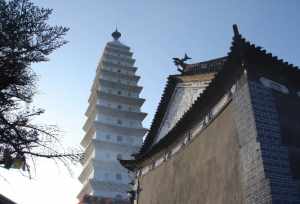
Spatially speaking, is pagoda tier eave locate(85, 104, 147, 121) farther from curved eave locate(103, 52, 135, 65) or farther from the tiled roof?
the tiled roof

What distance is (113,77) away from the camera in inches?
2030

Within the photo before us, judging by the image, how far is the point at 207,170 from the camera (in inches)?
352

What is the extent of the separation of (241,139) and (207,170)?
1.67 metres

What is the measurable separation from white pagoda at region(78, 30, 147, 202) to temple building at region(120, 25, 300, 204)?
95.6 feet

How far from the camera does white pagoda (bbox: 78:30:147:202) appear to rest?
41.0 meters

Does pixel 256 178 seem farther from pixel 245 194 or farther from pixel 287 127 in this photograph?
pixel 287 127

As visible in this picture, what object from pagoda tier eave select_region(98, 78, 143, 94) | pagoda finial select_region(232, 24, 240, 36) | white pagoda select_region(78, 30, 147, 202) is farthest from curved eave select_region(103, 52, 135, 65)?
pagoda finial select_region(232, 24, 240, 36)

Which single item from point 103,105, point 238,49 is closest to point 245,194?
point 238,49

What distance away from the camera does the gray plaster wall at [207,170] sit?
791 cm

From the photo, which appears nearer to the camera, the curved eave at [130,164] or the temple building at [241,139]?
the temple building at [241,139]

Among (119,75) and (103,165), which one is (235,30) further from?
(119,75)

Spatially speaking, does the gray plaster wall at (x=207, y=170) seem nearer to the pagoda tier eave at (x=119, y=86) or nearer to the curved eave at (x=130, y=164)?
the curved eave at (x=130, y=164)

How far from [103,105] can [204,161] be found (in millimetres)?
38915

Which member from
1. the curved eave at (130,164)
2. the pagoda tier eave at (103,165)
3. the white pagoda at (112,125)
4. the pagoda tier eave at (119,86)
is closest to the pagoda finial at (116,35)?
the white pagoda at (112,125)
